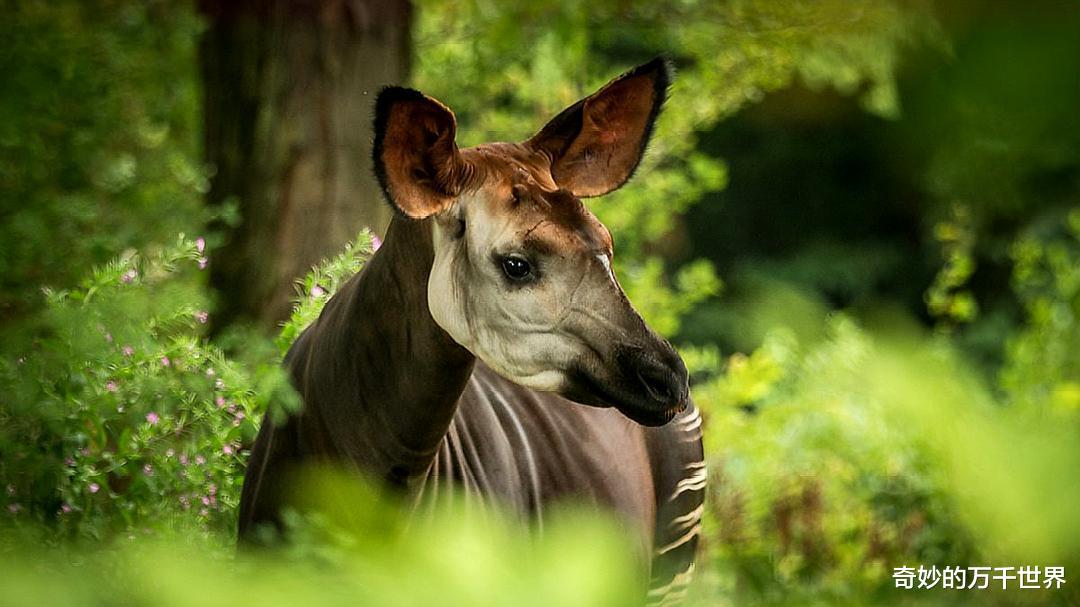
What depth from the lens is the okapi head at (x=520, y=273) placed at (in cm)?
231

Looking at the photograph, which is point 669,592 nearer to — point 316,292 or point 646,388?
point 316,292

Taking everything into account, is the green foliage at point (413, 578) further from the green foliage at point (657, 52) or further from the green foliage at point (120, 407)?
the green foliage at point (657, 52)

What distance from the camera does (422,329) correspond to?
2.48 meters

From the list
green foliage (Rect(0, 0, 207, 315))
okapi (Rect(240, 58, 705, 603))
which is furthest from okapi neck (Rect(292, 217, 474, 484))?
green foliage (Rect(0, 0, 207, 315))

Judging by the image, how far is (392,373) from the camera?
2531mm

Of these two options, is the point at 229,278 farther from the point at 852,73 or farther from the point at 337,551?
the point at 337,551

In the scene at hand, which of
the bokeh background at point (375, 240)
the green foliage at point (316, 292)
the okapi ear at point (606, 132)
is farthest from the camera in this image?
the green foliage at point (316, 292)

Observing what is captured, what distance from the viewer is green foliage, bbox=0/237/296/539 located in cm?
256

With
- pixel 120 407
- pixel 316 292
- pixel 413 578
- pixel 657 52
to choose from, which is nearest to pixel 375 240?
pixel 316 292

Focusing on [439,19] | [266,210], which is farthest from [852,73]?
[266,210]

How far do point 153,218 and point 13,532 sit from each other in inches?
Answer: 129

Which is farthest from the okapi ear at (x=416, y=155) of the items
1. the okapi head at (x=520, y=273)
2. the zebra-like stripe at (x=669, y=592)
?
the zebra-like stripe at (x=669, y=592)

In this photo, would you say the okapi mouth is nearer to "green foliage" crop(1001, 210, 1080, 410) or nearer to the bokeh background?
the bokeh background

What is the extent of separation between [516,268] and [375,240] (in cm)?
180
